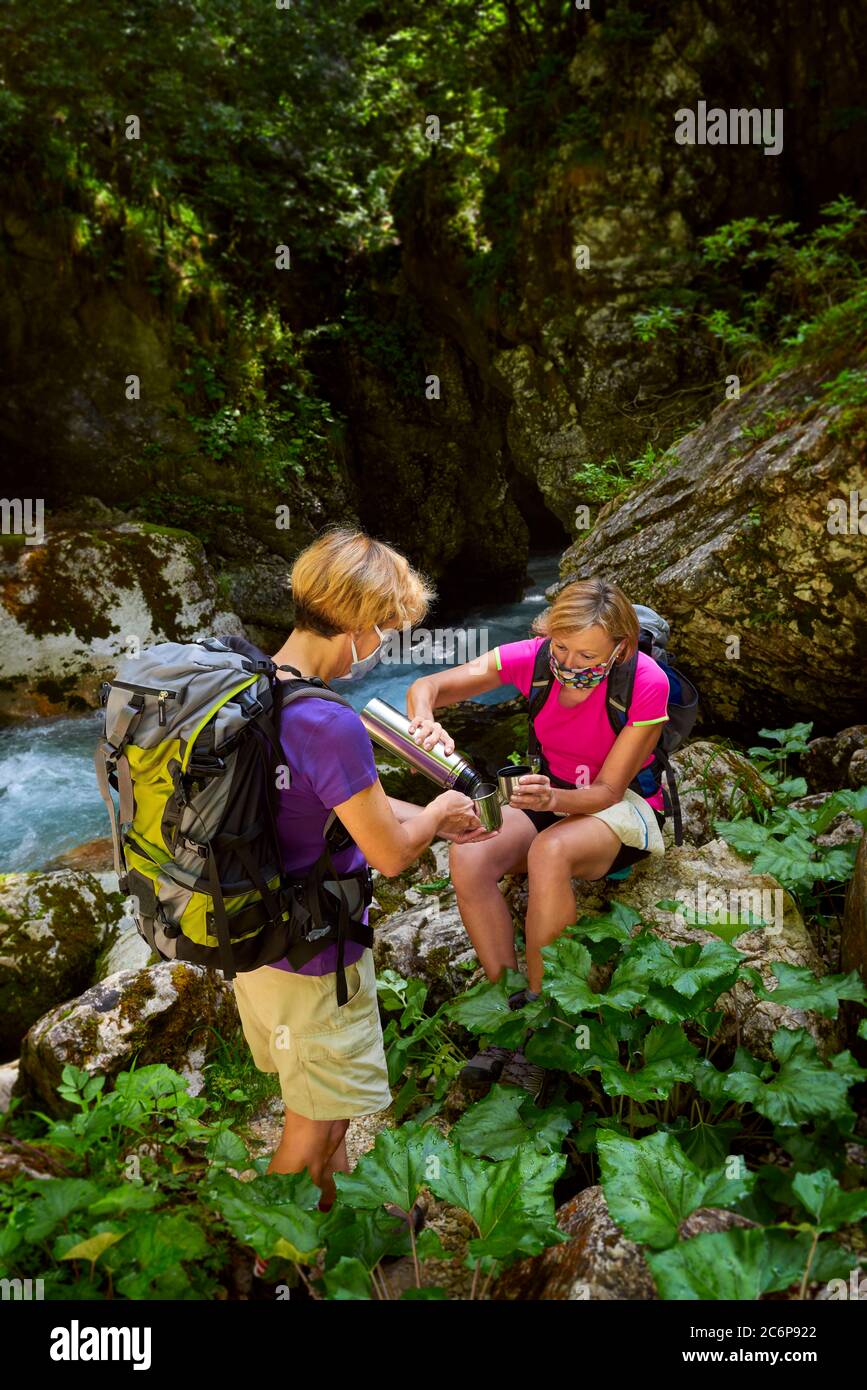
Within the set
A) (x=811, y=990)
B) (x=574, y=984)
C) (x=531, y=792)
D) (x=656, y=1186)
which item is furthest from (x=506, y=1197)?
(x=531, y=792)

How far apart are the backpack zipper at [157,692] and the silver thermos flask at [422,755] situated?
738 millimetres

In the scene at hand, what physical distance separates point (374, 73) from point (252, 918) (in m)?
14.5

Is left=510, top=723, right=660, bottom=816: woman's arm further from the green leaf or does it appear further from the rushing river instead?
the rushing river

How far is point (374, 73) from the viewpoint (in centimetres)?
1207

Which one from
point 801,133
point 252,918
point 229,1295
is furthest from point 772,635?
point 801,133

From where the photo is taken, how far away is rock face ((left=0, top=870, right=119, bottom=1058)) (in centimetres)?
402

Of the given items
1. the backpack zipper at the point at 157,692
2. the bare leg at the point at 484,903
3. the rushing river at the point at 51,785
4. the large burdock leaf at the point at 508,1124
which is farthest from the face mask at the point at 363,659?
the rushing river at the point at 51,785

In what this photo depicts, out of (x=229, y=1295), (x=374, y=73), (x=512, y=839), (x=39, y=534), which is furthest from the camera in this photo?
(x=374, y=73)

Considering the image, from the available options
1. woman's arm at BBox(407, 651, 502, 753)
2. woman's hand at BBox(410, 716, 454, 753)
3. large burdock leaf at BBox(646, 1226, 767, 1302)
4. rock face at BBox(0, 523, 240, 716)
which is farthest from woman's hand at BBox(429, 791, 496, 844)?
rock face at BBox(0, 523, 240, 716)

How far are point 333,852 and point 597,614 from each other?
132 centimetres

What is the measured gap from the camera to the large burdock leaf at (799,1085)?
1.68 meters

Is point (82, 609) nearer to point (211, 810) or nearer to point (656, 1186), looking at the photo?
point (211, 810)

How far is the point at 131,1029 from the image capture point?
10.2 ft

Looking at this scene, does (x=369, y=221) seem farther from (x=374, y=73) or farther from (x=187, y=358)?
(x=187, y=358)
